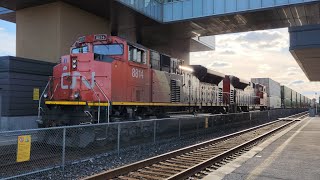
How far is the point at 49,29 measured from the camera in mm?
25344

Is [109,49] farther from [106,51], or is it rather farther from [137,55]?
[137,55]

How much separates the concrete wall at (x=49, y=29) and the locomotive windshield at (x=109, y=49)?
11.6m

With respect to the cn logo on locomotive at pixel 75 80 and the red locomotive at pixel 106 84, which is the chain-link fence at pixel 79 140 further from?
the cn logo on locomotive at pixel 75 80

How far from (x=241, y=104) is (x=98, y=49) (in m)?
18.4

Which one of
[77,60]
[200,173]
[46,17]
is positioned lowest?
[200,173]

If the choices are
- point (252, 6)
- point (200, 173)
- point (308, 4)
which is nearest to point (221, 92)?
point (252, 6)

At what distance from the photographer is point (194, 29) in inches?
1329

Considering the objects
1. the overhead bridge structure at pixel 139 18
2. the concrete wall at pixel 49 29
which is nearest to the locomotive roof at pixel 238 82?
the overhead bridge structure at pixel 139 18

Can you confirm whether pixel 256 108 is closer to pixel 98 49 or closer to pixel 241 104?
pixel 241 104

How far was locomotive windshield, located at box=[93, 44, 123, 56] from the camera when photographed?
13766 millimetres

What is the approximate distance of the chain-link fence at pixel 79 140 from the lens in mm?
8385

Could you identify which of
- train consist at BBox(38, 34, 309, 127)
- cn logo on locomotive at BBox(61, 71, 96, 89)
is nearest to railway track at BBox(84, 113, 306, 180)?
train consist at BBox(38, 34, 309, 127)

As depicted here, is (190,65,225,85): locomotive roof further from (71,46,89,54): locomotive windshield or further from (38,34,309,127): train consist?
(71,46,89,54): locomotive windshield

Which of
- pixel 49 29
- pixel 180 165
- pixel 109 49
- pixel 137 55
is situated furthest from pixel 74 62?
pixel 49 29
